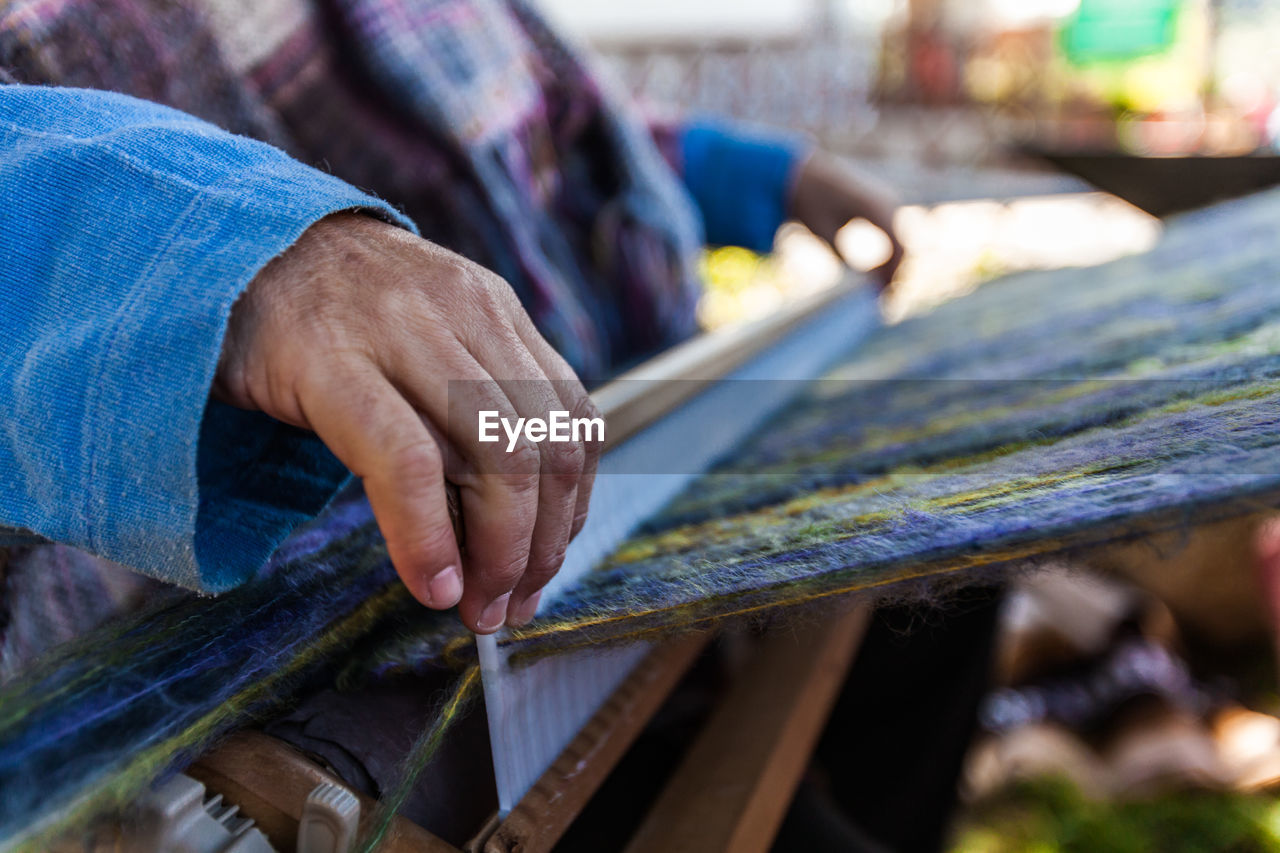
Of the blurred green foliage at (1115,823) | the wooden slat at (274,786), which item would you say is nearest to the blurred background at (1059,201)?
the blurred green foliage at (1115,823)

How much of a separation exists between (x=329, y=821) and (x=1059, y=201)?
5.92m

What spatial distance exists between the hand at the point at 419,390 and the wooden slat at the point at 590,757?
12cm

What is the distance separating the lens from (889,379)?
3.59 ft

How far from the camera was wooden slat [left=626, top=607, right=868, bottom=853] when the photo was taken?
589 mm

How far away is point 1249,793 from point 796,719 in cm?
143

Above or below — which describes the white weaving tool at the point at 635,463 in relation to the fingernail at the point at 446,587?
below

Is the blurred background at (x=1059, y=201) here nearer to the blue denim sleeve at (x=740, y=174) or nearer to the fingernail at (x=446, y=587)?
the blue denim sleeve at (x=740, y=174)

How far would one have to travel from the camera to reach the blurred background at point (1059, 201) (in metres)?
1.60

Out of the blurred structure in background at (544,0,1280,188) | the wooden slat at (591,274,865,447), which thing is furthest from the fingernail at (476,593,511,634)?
the blurred structure in background at (544,0,1280,188)

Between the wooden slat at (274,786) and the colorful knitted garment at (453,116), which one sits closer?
the wooden slat at (274,786)

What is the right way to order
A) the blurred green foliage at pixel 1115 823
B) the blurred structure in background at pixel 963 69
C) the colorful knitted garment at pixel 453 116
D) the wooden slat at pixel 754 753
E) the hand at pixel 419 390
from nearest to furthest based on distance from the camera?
1. the hand at pixel 419 390
2. the wooden slat at pixel 754 753
3. the colorful knitted garment at pixel 453 116
4. the blurred green foliage at pixel 1115 823
5. the blurred structure in background at pixel 963 69

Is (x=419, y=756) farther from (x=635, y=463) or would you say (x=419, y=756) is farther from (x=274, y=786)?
(x=635, y=463)

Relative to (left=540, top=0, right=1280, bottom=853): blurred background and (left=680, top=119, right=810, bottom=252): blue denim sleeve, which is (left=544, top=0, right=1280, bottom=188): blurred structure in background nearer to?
(left=540, top=0, right=1280, bottom=853): blurred background

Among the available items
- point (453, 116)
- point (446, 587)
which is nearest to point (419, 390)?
point (446, 587)
